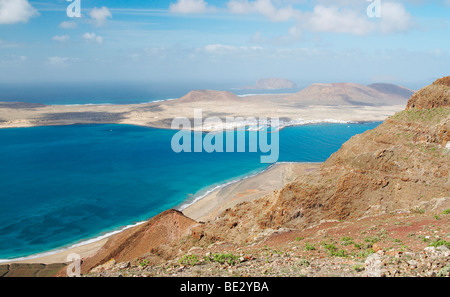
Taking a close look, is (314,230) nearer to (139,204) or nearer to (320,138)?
(139,204)

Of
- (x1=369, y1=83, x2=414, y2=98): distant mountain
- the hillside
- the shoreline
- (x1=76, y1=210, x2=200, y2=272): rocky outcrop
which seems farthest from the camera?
(x1=369, y1=83, x2=414, y2=98): distant mountain

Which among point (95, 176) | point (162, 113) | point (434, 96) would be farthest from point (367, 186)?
point (162, 113)

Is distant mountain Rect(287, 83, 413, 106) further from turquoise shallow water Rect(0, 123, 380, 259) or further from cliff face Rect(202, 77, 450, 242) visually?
cliff face Rect(202, 77, 450, 242)

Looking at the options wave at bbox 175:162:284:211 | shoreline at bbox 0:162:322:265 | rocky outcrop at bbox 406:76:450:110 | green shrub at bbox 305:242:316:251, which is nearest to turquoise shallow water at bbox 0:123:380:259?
wave at bbox 175:162:284:211

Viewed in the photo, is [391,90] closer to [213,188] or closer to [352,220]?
[213,188]

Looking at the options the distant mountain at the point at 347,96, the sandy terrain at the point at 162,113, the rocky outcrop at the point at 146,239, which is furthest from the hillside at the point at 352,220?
the distant mountain at the point at 347,96
